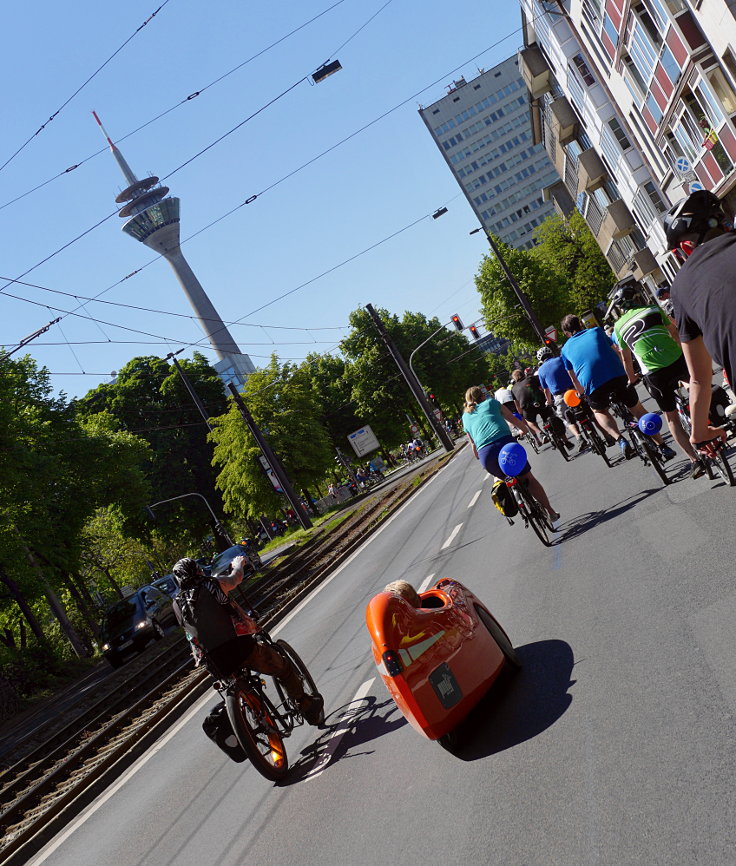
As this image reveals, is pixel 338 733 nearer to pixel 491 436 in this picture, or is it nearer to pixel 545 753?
pixel 545 753

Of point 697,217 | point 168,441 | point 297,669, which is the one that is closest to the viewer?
point 697,217

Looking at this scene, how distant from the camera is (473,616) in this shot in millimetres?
5930

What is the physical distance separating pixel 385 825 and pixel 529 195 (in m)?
145

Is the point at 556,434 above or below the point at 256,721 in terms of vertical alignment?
below

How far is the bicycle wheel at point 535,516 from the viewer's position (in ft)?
32.3

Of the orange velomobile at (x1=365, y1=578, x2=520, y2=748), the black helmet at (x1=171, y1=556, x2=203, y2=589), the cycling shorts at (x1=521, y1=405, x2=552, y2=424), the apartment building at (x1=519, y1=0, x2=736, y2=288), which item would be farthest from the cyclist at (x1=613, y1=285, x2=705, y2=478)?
the apartment building at (x1=519, y1=0, x2=736, y2=288)

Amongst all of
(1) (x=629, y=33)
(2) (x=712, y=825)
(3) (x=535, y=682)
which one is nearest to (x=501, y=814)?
(2) (x=712, y=825)

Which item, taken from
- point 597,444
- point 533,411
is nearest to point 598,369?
point 597,444

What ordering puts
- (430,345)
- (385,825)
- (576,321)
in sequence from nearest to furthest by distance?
(385,825) < (576,321) < (430,345)

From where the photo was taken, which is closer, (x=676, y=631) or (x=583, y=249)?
(x=676, y=631)

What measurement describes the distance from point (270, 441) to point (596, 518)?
38.8 m

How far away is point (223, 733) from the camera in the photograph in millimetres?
6613

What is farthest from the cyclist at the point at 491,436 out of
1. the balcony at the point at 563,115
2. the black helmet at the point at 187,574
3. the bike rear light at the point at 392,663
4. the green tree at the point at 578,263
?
the green tree at the point at 578,263

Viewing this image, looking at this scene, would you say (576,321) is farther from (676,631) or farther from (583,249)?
(583,249)
